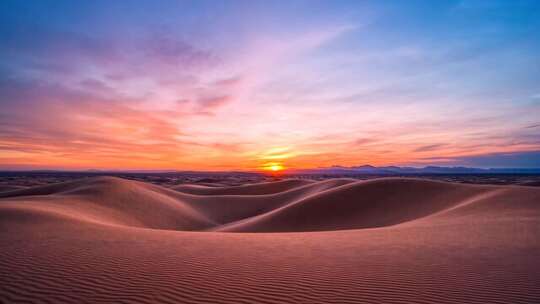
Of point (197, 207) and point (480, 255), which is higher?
point (480, 255)

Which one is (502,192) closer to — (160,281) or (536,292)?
(536,292)

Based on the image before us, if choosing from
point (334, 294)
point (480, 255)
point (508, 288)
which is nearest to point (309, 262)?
point (334, 294)

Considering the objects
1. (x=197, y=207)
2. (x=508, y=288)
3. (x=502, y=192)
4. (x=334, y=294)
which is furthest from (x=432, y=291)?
(x=197, y=207)

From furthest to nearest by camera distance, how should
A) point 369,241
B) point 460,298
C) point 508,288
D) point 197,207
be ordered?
point 197,207, point 369,241, point 508,288, point 460,298

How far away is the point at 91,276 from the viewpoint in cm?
464

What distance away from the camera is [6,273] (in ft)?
15.3

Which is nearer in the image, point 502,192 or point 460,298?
point 460,298

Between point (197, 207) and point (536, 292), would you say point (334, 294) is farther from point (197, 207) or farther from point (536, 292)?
point (197, 207)

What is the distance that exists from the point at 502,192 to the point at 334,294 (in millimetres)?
16009

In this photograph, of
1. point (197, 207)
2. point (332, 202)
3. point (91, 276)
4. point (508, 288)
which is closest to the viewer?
point (508, 288)

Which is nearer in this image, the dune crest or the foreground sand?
the foreground sand

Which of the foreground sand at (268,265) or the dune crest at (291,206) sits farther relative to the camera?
the dune crest at (291,206)

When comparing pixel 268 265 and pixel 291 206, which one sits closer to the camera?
pixel 268 265

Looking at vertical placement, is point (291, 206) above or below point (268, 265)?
below
